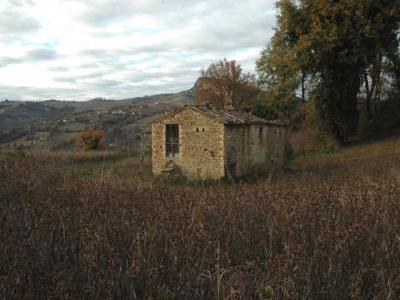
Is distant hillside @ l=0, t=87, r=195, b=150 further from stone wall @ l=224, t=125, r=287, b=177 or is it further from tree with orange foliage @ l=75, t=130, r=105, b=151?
stone wall @ l=224, t=125, r=287, b=177

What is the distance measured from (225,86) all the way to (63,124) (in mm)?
45592

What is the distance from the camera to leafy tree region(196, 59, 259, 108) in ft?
164

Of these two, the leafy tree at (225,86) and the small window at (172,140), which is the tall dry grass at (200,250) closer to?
the small window at (172,140)

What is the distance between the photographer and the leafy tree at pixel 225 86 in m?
50.0

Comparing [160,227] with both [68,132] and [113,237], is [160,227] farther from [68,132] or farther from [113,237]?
[68,132]

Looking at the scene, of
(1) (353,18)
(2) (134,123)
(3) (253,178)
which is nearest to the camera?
(3) (253,178)

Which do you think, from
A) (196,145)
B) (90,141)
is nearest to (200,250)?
(196,145)

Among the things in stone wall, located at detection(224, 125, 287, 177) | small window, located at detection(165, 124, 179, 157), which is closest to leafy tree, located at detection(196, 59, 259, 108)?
stone wall, located at detection(224, 125, 287, 177)

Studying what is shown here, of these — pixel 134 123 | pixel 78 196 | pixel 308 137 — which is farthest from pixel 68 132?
pixel 78 196

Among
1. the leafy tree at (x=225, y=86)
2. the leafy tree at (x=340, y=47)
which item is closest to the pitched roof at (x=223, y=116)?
the leafy tree at (x=340, y=47)

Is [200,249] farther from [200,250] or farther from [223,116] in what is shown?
[223,116]

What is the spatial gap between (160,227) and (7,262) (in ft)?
4.52

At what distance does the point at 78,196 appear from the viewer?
571cm

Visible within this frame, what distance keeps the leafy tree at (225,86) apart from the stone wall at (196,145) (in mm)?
26595
